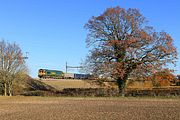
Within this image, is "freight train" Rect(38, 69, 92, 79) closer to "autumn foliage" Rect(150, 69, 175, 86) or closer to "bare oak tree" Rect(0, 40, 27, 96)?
"bare oak tree" Rect(0, 40, 27, 96)

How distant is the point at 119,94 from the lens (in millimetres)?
50969

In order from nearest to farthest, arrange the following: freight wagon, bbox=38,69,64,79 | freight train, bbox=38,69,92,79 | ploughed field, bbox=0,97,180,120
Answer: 1. ploughed field, bbox=0,97,180,120
2. freight wagon, bbox=38,69,64,79
3. freight train, bbox=38,69,92,79

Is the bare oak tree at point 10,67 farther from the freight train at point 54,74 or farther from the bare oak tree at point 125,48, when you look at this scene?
the freight train at point 54,74

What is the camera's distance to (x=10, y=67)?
196 feet

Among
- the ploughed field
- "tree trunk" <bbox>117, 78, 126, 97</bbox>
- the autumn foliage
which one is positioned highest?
the autumn foliage

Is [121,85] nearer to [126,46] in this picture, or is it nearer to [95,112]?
[126,46]

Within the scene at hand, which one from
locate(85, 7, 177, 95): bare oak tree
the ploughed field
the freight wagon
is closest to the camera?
the ploughed field

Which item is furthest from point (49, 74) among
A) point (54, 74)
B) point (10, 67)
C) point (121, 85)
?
point (121, 85)

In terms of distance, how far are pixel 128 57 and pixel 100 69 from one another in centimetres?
434

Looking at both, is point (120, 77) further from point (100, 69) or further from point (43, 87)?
point (43, 87)

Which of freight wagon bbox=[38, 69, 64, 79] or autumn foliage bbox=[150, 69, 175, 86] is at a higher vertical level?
freight wagon bbox=[38, 69, 64, 79]

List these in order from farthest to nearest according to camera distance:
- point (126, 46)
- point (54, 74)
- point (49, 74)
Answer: point (54, 74)
point (49, 74)
point (126, 46)

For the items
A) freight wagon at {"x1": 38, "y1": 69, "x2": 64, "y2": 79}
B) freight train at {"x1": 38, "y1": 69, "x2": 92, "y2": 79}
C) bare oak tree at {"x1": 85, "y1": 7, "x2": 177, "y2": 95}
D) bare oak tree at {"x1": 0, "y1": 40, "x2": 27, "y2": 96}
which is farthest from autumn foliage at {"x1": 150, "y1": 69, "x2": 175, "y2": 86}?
freight wagon at {"x1": 38, "y1": 69, "x2": 64, "y2": 79}

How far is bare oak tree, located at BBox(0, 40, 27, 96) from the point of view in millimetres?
59281
